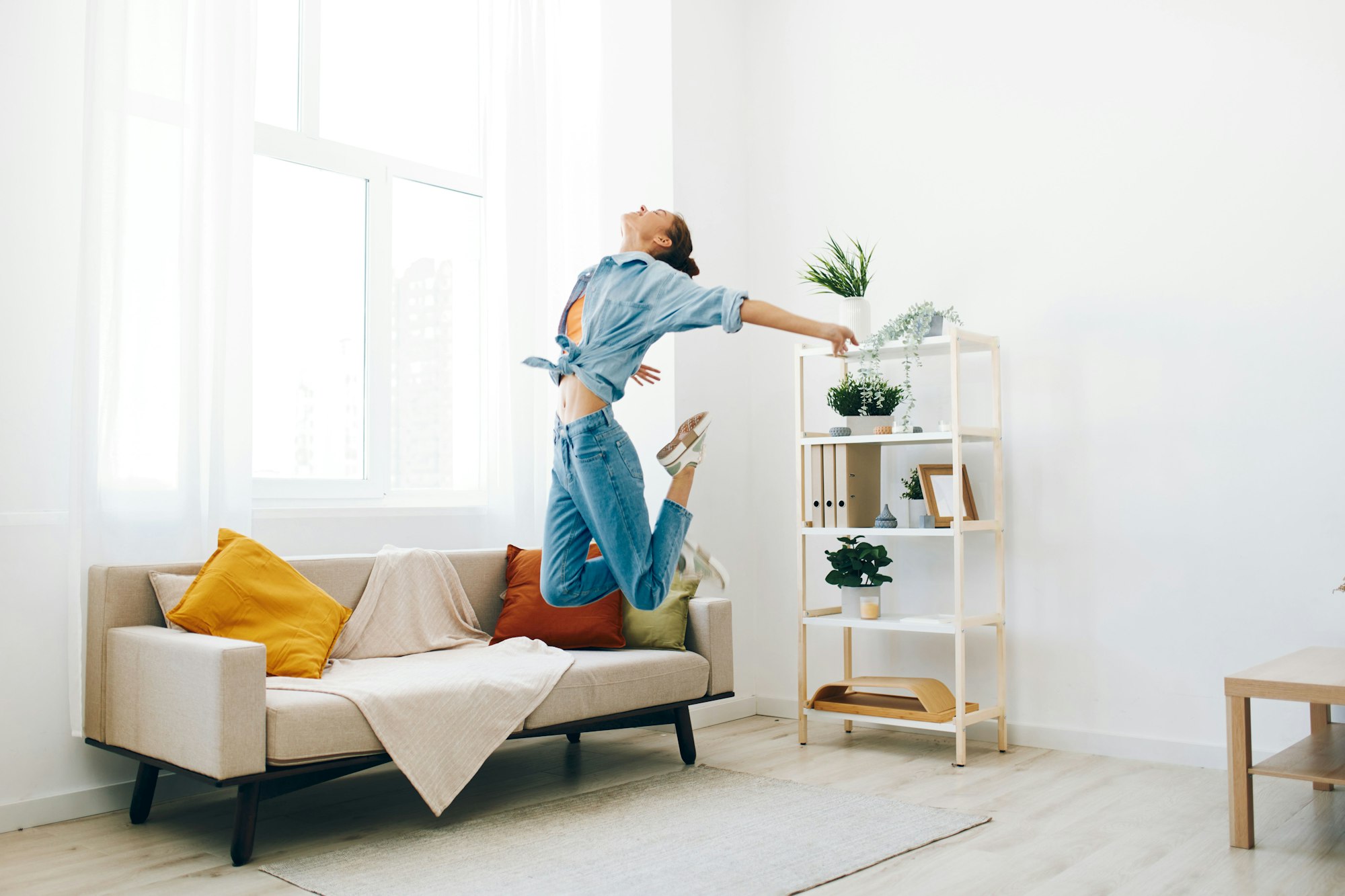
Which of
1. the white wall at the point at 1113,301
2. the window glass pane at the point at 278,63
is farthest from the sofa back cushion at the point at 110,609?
the white wall at the point at 1113,301

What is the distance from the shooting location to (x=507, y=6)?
4203 millimetres

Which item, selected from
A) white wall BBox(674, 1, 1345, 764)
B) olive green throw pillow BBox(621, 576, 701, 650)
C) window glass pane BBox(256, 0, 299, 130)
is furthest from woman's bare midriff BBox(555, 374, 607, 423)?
window glass pane BBox(256, 0, 299, 130)

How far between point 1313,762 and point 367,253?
342cm

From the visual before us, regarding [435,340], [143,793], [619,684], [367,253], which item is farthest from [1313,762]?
[367,253]

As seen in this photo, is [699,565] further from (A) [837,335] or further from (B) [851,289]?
(B) [851,289]

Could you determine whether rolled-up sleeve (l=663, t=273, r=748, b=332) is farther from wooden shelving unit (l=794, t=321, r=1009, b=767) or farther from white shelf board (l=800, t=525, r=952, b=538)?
white shelf board (l=800, t=525, r=952, b=538)

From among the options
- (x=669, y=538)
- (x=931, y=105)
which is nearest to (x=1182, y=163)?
(x=931, y=105)

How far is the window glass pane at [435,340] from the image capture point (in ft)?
13.5

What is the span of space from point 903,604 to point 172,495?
2.59 metres

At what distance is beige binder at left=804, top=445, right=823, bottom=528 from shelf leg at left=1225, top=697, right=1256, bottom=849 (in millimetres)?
1628

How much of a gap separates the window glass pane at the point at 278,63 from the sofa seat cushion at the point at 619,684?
2.21 m

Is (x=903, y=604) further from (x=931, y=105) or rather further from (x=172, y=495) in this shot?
(x=172, y=495)

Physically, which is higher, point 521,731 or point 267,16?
point 267,16

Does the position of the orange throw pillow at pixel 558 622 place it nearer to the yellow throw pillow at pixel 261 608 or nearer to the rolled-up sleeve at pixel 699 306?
the yellow throw pillow at pixel 261 608
